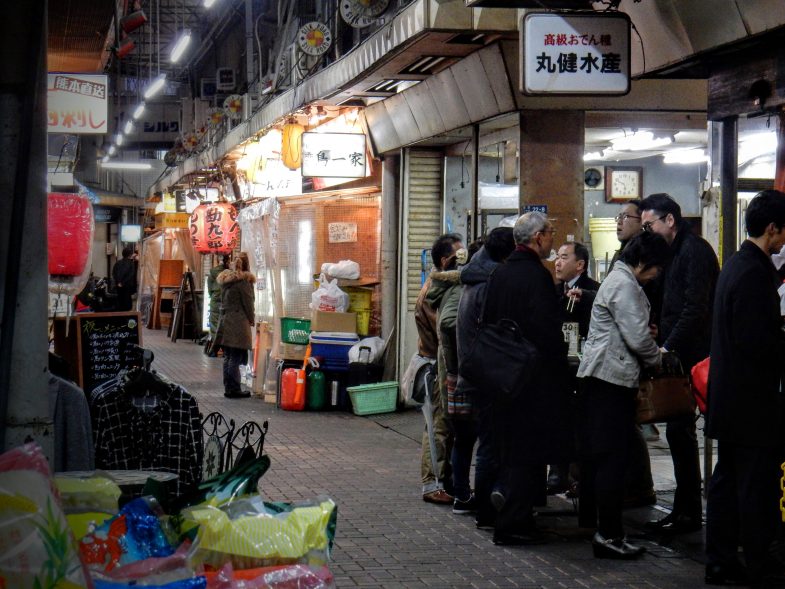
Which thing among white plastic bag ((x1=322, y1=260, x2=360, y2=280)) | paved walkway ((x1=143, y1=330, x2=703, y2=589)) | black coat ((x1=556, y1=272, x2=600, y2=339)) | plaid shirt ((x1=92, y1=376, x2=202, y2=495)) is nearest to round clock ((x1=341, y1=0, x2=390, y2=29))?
white plastic bag ((x1=322, y1=260, x2=360, y2=280))

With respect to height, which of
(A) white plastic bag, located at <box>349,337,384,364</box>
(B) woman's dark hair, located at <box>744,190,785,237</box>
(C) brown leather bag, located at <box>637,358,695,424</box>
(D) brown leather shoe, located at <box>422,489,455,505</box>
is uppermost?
(B) woman's dark hair, located at <box>744,190,785,237</box>

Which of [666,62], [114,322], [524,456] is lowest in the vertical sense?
[524,456]

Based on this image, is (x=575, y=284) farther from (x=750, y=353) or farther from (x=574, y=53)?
(x=750, y=353)

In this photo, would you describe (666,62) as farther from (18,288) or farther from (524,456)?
(18,288)

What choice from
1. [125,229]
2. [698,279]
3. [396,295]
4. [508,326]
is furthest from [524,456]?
[125,229]

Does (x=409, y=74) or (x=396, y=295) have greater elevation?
(x=409, y=74)

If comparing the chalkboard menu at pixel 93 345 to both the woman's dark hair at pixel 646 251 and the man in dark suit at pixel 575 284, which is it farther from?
the woman's dark hair at pixel 646 251

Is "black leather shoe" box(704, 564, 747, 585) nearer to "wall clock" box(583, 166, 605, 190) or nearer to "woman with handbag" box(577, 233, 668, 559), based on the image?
"woman with handbag" box(577, 233, 668, 559)

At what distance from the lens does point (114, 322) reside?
8680 millimetres

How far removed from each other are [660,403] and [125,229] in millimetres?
A: 47146

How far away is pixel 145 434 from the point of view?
18.5ft

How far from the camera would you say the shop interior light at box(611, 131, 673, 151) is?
13.6 m

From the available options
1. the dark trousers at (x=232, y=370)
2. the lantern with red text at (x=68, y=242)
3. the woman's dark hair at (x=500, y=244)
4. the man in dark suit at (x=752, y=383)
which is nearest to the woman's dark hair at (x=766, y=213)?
the man in dark suit at (x=752, y=383)

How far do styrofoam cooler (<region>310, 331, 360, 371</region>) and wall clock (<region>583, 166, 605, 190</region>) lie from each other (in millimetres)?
3900
